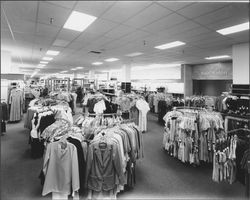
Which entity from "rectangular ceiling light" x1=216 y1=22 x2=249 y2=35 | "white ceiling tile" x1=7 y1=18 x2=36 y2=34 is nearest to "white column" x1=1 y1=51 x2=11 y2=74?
"white ceiling tile" x1=7 y1=18 x2=36 y2=34

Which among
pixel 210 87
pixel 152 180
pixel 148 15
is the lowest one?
pixel 152 180

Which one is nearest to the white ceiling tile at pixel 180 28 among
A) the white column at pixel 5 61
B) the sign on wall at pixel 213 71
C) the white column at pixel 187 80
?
the sign on wall at pixel 213 71

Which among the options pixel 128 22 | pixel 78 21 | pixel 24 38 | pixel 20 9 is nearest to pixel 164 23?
pixel 128 22

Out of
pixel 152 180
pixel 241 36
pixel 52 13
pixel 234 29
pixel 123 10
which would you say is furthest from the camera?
pixel 241 36

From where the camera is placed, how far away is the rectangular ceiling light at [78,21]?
3.36m

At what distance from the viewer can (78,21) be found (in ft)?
11.9

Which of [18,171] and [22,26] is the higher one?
[22,26]

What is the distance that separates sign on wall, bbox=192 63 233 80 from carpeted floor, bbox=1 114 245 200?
25.6 feet

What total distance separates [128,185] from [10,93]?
20.2ft

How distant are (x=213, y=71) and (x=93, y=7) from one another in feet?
30.8

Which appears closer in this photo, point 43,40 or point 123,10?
point 123,10

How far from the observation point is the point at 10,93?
623 centimetres

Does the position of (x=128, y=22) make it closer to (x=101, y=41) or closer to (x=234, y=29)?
(x=101, y=41)

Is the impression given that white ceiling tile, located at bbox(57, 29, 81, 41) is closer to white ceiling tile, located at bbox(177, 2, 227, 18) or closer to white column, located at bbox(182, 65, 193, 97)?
white ceiling tile, located at bbox(177, 2, 227, 18)
